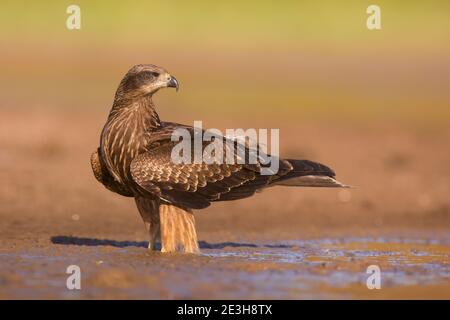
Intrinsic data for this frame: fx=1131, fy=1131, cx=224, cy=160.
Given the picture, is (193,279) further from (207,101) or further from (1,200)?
(207,101)

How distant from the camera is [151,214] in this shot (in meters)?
12.1

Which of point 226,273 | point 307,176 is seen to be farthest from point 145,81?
point 226,273

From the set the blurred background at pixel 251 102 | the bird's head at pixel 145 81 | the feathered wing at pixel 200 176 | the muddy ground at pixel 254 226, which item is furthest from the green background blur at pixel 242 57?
the bird's head at pixel 145 81

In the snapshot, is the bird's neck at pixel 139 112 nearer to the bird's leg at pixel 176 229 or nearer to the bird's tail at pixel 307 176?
the bird's leg at pixel 176 229

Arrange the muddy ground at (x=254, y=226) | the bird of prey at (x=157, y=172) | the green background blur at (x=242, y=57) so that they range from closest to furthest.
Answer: the muddy ground at (x=254, y=226)
the bird of prey at (x=157, y=172)
the green background blur at (x=242, y=57)

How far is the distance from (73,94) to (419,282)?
646 inches

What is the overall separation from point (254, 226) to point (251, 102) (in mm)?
11436

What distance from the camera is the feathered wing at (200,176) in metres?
11.5

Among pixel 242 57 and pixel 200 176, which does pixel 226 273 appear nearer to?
pixel 200 176

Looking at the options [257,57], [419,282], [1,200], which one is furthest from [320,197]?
[257,57]

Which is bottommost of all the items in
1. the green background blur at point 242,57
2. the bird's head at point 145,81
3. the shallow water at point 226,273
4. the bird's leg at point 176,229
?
the shallow water at point 226,273

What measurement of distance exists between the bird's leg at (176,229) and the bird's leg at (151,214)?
243mm

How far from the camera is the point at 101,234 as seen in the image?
46.2 ft

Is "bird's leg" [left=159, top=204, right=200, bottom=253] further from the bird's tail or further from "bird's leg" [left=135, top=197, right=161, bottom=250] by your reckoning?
the bird's tail
